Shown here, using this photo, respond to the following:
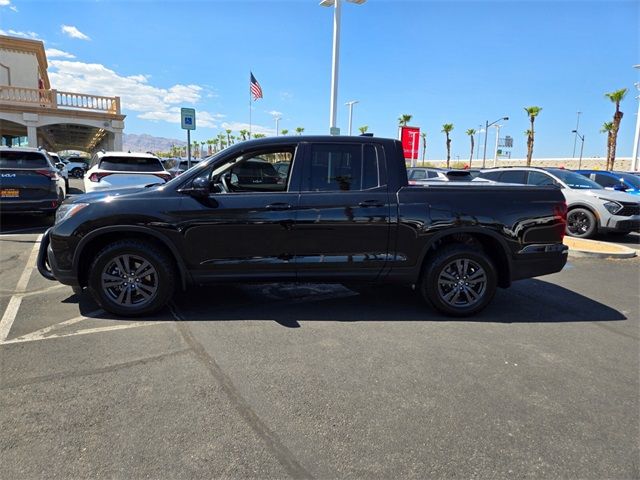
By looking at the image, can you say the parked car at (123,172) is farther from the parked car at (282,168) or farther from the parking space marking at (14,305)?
the parked car at (282,168)

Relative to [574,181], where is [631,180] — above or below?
above

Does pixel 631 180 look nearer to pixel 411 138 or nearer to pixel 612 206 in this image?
pixel 612 206

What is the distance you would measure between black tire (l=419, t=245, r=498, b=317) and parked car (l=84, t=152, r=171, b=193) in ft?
22.9

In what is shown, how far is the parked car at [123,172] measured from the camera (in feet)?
32.7

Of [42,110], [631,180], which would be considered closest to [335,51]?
[631,180]

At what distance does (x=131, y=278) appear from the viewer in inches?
176

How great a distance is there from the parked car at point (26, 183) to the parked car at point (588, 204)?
35.6 feet

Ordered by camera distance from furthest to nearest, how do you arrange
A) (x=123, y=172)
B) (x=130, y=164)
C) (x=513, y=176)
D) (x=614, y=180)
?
(x=614, y=180)
(x=513, y=176)
(x=130, y=164)
(x=123, y=172)

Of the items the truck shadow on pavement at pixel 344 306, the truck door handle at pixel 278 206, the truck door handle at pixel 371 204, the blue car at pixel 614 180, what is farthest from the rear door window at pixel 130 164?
the blue car at pixel 614 180

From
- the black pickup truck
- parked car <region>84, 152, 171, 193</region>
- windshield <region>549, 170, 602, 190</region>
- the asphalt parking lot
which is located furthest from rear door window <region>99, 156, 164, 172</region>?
windshield <region>549, 170, 602, 190</region>

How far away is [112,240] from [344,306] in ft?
8.50

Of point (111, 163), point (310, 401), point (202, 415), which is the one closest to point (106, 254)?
point (202, 415)

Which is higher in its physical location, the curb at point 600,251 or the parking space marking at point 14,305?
the curb at point 600,251

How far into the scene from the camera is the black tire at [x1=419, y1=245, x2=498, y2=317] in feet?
15.5
